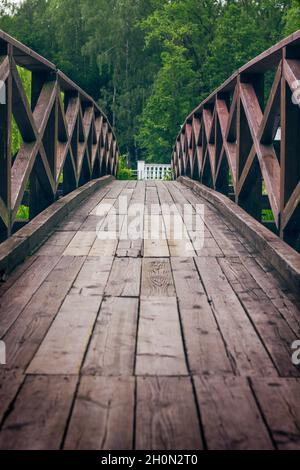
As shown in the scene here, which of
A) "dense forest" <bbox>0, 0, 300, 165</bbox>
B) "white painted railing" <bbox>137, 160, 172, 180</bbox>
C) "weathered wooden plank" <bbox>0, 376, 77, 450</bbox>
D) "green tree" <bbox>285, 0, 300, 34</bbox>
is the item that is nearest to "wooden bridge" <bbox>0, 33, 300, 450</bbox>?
"weathered wooden plank" <bbox>0, 376, 77, 450</bbox>

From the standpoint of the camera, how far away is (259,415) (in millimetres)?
1490

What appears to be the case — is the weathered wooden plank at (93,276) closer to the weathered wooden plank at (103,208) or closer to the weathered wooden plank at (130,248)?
the weathered wooden plank at (130,248)

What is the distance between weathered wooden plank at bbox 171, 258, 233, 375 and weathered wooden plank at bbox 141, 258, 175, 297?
0.11ft

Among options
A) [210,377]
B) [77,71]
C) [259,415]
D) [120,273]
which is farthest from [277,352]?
[77,71]

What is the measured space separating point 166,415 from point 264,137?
2.31 metres

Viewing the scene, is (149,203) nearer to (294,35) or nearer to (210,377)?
Answer: (294,35)

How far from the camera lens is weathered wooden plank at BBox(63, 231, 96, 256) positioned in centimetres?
324

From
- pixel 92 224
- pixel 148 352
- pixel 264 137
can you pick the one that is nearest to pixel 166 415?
pixel 148 352

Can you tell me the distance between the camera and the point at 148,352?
1876 millimetres

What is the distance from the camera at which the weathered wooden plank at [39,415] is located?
1356mm

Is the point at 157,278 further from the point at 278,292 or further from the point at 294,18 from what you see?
the point at 294,18

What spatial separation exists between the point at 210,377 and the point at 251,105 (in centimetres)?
249

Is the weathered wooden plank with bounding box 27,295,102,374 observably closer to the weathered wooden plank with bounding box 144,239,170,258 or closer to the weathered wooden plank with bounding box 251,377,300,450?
the weathered wooden plank with bounding box 251,377,300,450

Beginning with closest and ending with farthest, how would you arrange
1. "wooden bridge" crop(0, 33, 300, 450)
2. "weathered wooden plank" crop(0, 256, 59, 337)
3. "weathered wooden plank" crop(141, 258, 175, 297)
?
"wooden bridge" crop(0, 33, 300, 450), "weathered wooden plank" crop(0, 256, 59, 337), "weathered wooden plank" crop(141, 258, 175, 297)
